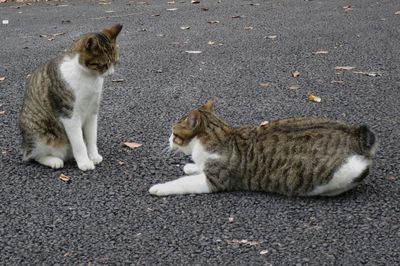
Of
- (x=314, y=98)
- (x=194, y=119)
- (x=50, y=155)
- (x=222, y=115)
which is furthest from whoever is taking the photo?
(x=314, y=98)

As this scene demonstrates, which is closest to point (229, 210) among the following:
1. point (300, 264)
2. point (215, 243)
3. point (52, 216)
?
point (215, 243)

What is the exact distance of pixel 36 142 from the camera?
14.2ft

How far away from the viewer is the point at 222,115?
213 inches

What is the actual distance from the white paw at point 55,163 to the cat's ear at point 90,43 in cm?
Answer: 89

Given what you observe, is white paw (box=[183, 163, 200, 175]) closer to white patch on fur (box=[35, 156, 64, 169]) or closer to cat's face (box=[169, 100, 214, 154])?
cat's face (box=[169, 100, 214, 154])

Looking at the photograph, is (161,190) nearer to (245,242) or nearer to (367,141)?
(245,242)

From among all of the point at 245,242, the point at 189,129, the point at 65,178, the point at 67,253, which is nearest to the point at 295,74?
the point at 189,129

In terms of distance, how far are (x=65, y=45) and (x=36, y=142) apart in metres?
4.08

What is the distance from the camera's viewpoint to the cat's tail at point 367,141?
359 centimetres

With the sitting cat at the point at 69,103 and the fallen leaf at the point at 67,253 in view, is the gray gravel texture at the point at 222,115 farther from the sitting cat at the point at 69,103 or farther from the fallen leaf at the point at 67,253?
the sitting cat at the point at 69,103

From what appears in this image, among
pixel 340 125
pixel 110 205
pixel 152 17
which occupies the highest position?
pixel 340 125

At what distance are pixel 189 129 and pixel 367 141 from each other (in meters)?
1.15

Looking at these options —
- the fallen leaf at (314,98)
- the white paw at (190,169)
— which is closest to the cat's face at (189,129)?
the white paw at (190,169)

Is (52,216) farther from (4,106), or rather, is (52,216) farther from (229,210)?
(4,106)
